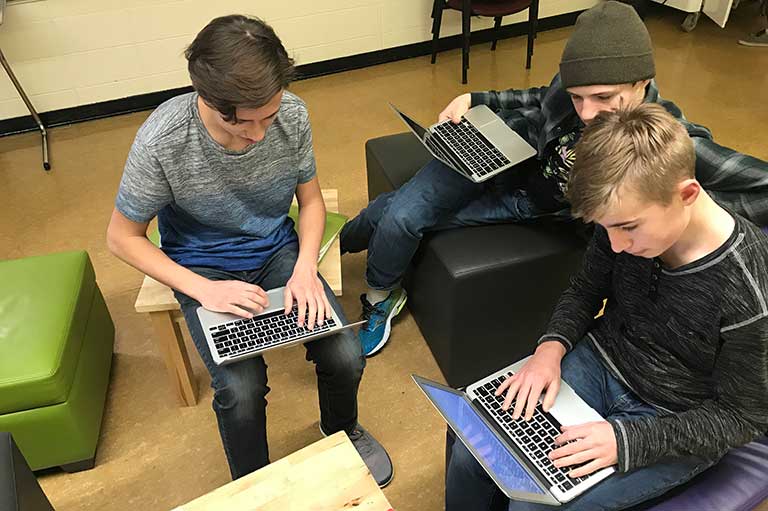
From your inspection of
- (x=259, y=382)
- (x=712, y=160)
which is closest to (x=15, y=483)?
(x=259, y=382)

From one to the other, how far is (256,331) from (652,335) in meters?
0.79

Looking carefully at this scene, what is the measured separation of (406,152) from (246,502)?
1.32 m

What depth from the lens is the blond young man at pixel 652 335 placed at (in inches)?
38.3

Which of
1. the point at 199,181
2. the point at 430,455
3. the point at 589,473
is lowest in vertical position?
the point at 430,455

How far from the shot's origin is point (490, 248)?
1714 millimetres

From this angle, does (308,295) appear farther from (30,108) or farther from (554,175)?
(30,108)

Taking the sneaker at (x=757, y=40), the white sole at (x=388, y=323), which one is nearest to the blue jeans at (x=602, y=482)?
the white sole at (x=388, y=323)

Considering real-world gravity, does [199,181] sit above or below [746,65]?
above

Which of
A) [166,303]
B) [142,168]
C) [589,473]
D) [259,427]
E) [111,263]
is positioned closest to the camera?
[589,473]

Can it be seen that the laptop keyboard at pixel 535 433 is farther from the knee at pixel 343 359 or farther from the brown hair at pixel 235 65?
the brown hair at pixel 235 65

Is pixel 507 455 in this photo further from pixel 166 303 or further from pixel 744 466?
pixel 166 303

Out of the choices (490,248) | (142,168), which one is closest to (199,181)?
(142,168)

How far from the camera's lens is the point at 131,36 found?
10.2 feet

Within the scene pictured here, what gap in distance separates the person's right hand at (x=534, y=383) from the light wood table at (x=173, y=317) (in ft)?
1.69
